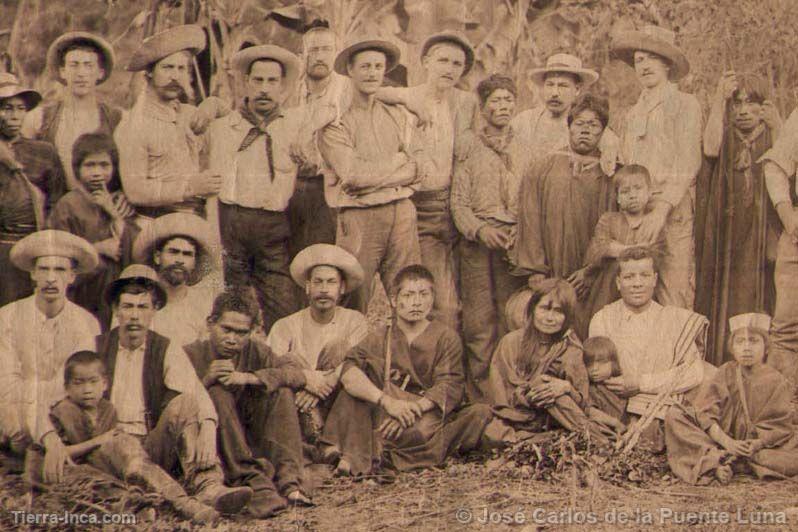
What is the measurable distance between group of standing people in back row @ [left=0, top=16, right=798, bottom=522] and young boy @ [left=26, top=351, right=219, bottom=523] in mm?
13

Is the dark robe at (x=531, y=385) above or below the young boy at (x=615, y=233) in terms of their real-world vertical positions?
below

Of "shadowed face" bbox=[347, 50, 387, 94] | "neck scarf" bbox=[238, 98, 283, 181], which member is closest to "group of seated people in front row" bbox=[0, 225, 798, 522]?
"neck scarf" bbox=[238, 98, 283, 181]

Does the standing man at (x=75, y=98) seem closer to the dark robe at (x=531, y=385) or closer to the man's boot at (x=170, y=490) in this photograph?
Result: the man's boot at (x=170, y=490)

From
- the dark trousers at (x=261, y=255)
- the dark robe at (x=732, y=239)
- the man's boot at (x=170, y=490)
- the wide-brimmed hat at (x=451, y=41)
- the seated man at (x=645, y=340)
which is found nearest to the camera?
the man's boot at (x=170, y=490)

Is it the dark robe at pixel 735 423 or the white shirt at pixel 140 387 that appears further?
the dark robe at pixel 735 423

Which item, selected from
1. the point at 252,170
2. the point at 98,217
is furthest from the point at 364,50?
the point at 98,217

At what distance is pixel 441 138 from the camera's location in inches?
346

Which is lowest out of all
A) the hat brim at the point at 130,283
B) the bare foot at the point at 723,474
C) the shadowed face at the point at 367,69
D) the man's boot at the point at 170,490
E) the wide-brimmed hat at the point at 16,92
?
the man's boot at the point at 170,490

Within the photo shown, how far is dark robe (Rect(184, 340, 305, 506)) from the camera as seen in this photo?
8.51 m

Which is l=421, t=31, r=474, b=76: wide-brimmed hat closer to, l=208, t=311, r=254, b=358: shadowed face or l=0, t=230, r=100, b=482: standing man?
l=208, t=311, r=254, b=358: shadowed face

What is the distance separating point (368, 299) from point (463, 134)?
3.88 feet

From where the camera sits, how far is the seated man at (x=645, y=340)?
884cm

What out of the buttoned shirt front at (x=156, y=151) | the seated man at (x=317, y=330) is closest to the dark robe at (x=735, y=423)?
the seated man at (x=317, y=330)

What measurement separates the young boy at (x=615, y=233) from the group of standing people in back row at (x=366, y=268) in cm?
1
